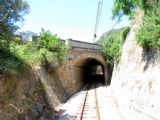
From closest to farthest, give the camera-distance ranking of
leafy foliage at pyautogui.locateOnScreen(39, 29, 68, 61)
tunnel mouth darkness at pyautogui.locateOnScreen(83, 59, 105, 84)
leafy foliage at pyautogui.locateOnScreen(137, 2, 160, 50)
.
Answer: leafy foliage at pyautogui.locateOnScreen(137, 2, 160, 50), leafy foliage at pyautogui.locateOnScreen(39, 29, 68, 61), tunnel mouth darkness at pyautogui.locateOnScreen(83, 59, 105, 84)

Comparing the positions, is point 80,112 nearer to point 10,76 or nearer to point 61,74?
point 10,76

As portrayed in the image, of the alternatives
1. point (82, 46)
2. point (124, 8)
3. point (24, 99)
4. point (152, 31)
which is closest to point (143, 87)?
point (152, 31)

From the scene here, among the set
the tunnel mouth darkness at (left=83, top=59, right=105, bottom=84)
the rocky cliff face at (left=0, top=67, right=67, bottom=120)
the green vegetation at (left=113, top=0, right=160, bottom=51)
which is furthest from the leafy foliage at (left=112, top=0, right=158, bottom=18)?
the tunnel mouth darkness at (left=83, top=59, right=105, bottom=84)

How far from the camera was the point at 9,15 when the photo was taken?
13078 mm

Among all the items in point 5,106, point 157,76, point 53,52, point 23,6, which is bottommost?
point 5,106

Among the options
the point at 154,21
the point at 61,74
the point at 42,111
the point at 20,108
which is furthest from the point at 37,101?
the point at 61,74

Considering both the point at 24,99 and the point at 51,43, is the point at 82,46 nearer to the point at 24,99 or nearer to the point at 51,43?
the point at 51,43

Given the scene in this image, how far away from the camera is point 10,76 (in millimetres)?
12289

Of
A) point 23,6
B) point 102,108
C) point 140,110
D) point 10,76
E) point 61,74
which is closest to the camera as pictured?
point 10,76

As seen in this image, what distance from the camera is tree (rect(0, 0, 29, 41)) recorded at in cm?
1272

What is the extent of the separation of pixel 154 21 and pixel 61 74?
12.2m

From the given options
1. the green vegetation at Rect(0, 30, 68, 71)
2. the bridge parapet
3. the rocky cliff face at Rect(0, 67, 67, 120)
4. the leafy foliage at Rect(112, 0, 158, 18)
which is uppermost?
the leafy foliage at Rect(112, 0, 158, 18)

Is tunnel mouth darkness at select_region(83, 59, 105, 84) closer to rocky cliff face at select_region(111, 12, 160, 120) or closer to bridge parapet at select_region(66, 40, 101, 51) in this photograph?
bridge parapet at select_region(66, 40, 101, 51)

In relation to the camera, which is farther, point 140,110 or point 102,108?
point 102,108
